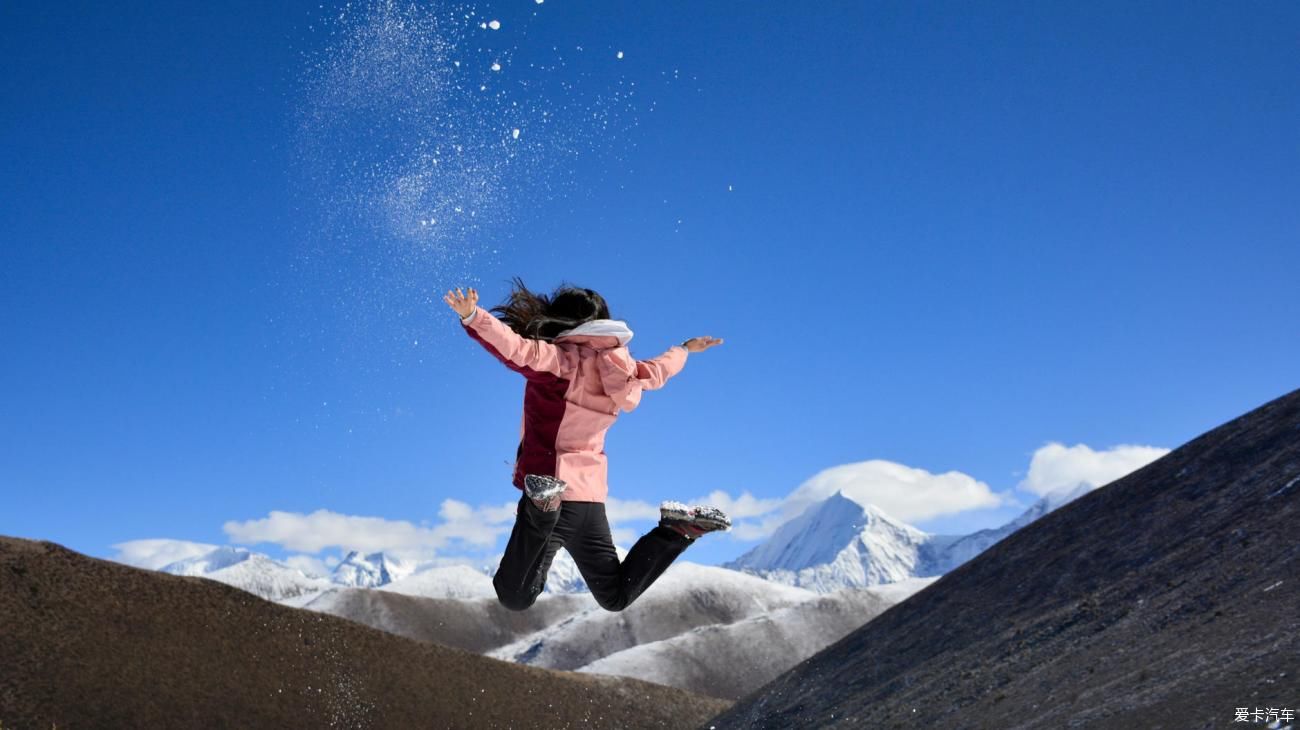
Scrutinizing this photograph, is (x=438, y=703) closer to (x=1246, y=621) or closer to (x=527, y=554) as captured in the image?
(x=1246, y=621)

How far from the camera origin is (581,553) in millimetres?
7219

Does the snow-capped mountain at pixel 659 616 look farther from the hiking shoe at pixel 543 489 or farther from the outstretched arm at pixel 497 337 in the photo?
the outstretched arm at pixel 497 337

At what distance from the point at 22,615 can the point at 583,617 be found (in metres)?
100

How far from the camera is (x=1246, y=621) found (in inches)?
1057

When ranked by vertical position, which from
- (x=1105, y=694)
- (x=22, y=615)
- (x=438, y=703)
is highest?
(x=22, y=615)

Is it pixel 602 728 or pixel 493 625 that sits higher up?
pixel 493 625

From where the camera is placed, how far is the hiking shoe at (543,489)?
6520 millimetres

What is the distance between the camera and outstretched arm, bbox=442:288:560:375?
6117 millimetres

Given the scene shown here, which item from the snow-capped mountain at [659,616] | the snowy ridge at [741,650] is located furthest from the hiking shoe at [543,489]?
the snow-capped mountain at [659,616]

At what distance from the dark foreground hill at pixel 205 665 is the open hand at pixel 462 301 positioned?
130 ft

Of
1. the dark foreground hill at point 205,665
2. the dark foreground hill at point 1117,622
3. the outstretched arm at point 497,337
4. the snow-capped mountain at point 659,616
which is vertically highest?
the snow-capped mountain at point 659,616

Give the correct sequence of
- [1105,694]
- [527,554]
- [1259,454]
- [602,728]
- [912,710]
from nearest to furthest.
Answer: [527,554]
[1105,694]
[912,710]
[1259,454]
[602,728]

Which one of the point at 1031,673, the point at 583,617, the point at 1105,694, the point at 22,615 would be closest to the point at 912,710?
the point at 1031,673

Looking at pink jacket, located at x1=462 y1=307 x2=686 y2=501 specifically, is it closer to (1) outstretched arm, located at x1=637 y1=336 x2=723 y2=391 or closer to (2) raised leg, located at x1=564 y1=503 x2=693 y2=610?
(1) outstretched arm, located at x1=637 y1=336 x2=723 y2=391
